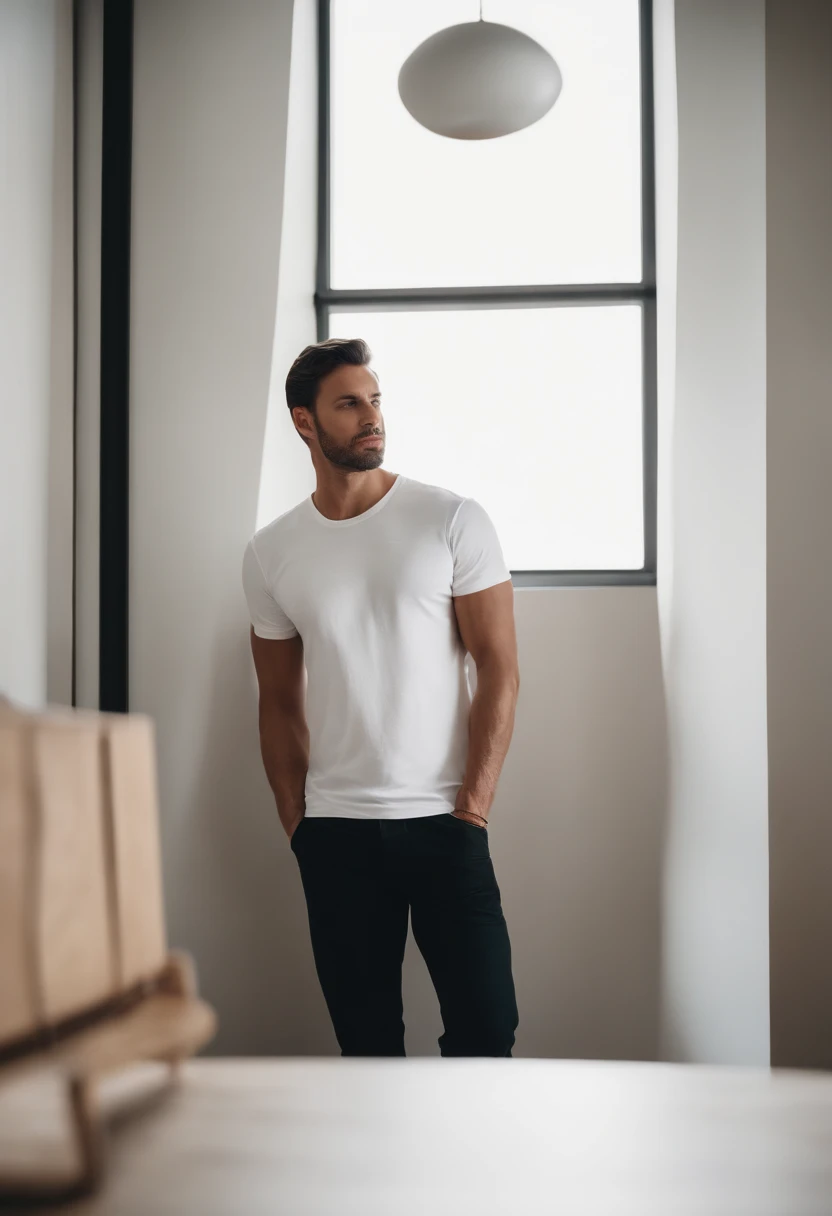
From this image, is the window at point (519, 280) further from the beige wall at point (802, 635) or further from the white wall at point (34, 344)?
the white wall at point (34, 344)

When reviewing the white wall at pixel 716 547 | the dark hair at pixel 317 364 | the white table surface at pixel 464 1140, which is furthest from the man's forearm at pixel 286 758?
the white table surface at pixel 464 1140

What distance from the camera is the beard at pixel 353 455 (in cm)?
201

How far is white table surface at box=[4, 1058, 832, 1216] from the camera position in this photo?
0.65 metres

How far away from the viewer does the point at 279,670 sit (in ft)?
7.02

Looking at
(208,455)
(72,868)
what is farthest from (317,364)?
(72,868)

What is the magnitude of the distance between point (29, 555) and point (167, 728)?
0.58 m

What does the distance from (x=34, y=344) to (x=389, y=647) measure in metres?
1.14

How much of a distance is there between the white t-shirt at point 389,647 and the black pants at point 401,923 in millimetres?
66

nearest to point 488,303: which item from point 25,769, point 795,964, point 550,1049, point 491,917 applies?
point 491,917

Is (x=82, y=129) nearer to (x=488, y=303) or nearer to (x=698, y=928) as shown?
(x=488, y=303)

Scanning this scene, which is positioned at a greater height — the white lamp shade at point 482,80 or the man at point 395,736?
the white lamp shade at point 482,80

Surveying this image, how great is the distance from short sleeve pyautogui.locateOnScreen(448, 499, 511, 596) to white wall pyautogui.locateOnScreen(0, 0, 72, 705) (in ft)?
3.27

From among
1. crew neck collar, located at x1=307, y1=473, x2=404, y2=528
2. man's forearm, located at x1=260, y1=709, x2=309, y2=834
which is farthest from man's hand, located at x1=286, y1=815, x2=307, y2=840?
crew neck collar, located at x1=307, y1=473, x2=404, y2=528

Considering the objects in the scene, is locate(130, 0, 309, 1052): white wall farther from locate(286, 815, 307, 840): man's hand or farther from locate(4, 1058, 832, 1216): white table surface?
locate(4, 1058, 832, 1216): white table surface
